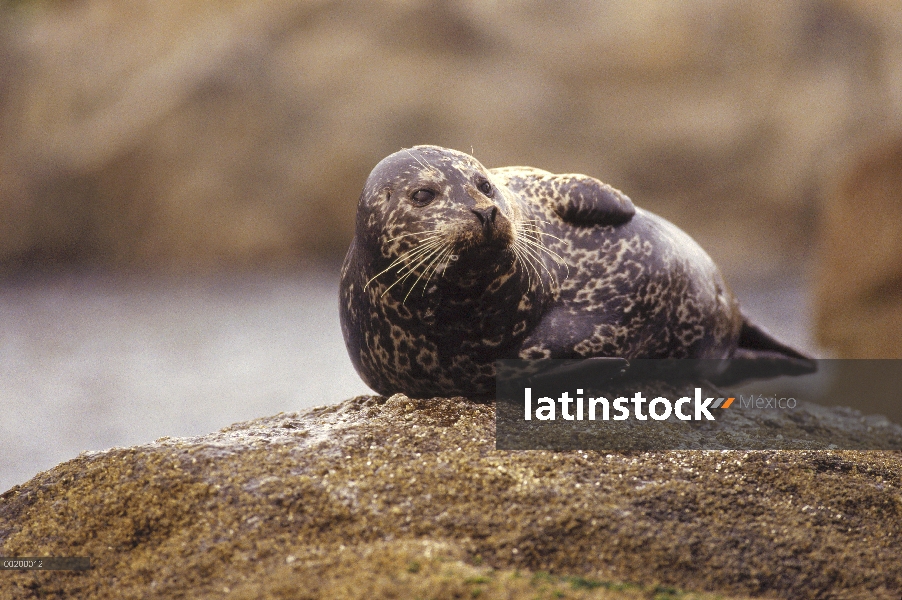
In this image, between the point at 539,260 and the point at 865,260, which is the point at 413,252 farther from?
the point at 865,260

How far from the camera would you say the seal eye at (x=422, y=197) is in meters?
3.55

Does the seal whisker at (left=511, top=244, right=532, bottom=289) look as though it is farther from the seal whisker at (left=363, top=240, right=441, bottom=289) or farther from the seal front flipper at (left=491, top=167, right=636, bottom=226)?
the seal front flipper at (left=491, top=167, right=636, bottom=226)

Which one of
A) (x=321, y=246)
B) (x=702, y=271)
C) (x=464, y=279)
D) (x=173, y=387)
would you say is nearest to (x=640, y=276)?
(x=702, y=271)

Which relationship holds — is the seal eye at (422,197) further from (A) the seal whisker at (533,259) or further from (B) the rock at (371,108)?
(B) the rock at (371,108)

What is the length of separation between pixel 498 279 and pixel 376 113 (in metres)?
7.77

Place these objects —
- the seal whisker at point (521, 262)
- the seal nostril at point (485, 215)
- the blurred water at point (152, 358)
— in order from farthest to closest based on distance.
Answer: the blurred water at point (152, 358) < the seal whisker at point (521, 262) < the seal nostril at point (485, 215)

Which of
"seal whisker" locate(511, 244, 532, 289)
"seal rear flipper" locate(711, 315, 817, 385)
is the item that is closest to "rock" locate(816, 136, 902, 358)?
"seal rear flipper" locate(711, 315, 817, 385)

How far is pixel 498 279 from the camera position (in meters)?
3.68

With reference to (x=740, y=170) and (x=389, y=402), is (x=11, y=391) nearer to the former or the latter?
(x=389, y=402)

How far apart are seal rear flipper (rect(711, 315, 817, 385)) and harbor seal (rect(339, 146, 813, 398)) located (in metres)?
0.53

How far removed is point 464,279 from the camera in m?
3.60

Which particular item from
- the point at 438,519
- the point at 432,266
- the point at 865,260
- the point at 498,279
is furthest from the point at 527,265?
the point at 865,260

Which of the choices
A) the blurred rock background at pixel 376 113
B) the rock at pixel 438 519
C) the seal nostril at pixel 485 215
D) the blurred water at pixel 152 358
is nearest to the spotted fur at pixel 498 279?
the seal nostril at pixel 485 215

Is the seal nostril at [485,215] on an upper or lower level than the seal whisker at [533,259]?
upper
